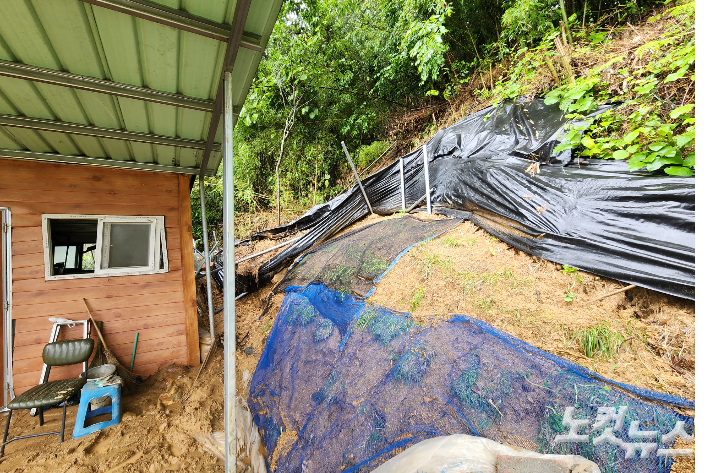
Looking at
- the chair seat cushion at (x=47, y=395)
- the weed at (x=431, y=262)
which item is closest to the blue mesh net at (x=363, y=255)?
the weed at (x=431, y=262)

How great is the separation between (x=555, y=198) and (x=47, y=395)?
194 inches

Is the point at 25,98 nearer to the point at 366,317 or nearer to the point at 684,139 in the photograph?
the point at 366,317

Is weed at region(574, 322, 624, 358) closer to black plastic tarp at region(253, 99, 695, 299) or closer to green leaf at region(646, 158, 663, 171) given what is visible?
black plastic tarp at region(253, 99, 695, 299)

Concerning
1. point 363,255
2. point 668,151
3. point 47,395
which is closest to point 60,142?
point 47,395

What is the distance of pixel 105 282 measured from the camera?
3232 millimetres

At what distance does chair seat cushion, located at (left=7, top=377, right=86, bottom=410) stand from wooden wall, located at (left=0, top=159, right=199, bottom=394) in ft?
2.12

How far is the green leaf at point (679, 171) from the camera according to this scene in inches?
74.0

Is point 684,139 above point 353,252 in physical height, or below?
above

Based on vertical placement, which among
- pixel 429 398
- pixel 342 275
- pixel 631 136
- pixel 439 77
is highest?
pixel 439 77

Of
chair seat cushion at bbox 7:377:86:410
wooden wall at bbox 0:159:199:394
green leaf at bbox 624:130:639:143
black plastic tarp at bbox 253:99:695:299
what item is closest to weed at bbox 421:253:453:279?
black plastic tarp at bbox 253:99:695:299

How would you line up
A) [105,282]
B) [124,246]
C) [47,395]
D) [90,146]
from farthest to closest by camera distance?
[124,246]
[105,282]
[90,146]
[47,395]

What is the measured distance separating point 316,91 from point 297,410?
777 centimetres

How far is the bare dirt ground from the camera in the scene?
1647mm
